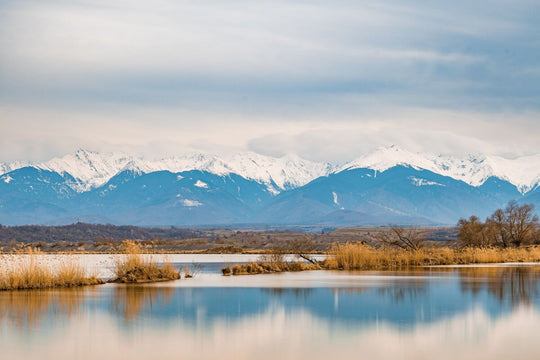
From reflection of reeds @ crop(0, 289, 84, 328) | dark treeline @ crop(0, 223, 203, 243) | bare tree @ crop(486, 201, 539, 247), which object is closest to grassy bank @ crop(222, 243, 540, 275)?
bare tree @ crop(486, 201, 539, 247)

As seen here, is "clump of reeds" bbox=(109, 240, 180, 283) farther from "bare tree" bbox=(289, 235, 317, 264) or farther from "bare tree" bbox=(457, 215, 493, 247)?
"bare tree" bbox=(457, 215, 493, 247)

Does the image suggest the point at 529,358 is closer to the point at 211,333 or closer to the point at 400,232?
the point at 211,333

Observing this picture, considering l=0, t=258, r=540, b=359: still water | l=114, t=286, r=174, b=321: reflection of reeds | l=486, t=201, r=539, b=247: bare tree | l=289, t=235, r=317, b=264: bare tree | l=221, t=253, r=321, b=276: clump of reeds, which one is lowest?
l=0, t=258, r=540, b=359: still water

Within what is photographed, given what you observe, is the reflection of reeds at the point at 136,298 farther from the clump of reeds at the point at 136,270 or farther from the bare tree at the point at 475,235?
the bare tree at the point at 475,235

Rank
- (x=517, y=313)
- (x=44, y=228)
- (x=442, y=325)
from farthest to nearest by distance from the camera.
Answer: (x=44, y=228)
(x=517, y=313)
(x=442, y=325)

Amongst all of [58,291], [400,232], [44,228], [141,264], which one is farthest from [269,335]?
[44,228]

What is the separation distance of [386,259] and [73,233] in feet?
385

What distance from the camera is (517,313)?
21.9 meters

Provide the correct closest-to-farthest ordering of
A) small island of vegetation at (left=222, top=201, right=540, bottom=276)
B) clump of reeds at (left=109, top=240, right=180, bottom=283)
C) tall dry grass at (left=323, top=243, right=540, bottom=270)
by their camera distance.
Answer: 1. clump of reeds at (left=109, top=240, right=180, bottom=283)
2. small island of vegetation at (left=222, top=201, right=540, bottom=276)
3. tall dry grass at (left=323, top=243, right=540, bottom=270)

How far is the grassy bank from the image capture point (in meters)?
41.5

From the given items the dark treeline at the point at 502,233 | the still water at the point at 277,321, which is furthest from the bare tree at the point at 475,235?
the still water at the point at 277,321

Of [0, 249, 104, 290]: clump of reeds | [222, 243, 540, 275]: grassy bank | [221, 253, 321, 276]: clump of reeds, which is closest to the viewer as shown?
[0, 249, 104, 290]: clump of reeds

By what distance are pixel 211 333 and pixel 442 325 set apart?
553 centimetres

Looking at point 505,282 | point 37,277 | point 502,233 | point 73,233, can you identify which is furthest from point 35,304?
point 73,233
